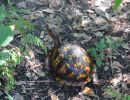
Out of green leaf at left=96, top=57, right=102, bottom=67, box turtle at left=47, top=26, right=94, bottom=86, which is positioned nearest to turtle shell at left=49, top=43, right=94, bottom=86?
box turtle at left=47, top=26, right=94, bottom=86

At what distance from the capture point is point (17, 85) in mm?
2578

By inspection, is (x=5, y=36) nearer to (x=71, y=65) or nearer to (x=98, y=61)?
(x=71, y=65)

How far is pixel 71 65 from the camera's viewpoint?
2559 millimetres

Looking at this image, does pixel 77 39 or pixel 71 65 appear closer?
pixel 71 65

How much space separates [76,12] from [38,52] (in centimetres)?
69

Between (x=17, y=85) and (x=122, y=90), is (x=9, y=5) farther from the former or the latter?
(x=122, y=90)

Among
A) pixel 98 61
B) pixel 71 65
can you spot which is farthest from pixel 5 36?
pixel 98 61

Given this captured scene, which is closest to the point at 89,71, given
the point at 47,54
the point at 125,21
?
the point at 47,54

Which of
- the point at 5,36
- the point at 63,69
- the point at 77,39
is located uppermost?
the point at 77,39

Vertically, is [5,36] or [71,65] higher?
[5,36]

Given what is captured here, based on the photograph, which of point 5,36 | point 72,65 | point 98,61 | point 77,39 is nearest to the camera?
point 5,36

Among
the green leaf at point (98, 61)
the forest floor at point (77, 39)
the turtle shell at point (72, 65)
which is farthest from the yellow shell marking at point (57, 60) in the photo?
the green leaf at point (98, 61)

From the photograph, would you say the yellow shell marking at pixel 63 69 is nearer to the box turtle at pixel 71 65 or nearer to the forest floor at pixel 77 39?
the box turtle at pixel 71 65

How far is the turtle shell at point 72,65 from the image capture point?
2559 millimetres
